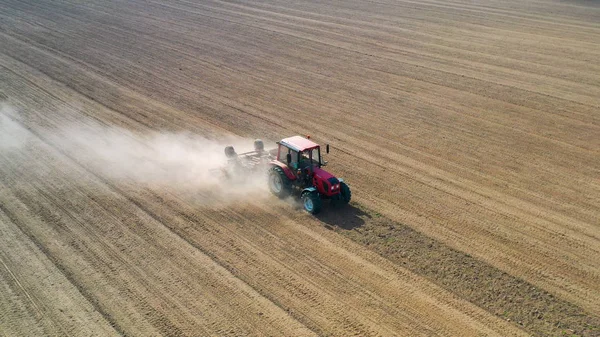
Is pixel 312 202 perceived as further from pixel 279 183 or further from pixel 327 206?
pixel 279 183

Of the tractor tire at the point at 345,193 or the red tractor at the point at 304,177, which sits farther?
the tractor tire at the point at 345,193

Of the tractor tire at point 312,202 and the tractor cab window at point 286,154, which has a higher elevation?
the tractor cab window at point 286,154

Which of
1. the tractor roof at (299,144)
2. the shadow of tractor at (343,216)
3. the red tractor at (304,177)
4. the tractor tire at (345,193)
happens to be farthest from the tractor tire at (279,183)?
the tractor tire at (345,193)

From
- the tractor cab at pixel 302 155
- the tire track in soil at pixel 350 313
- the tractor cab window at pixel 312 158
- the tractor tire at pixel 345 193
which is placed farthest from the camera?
the tractor cab window at pixel 312 158

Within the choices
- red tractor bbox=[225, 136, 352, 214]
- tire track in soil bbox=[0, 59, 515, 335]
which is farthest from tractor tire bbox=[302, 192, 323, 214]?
tire track in soil bbox=[0, 59, 515, 335]

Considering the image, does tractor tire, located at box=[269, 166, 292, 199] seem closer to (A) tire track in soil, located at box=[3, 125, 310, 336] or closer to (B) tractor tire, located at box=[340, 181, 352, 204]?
(B) tractor tire, located at box=[340, 181, 352, 204]

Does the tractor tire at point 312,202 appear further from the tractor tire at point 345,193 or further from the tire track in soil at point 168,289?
the tire track in soil at point 168,289

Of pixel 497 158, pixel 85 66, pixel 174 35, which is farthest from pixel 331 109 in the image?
pixel 174 35
